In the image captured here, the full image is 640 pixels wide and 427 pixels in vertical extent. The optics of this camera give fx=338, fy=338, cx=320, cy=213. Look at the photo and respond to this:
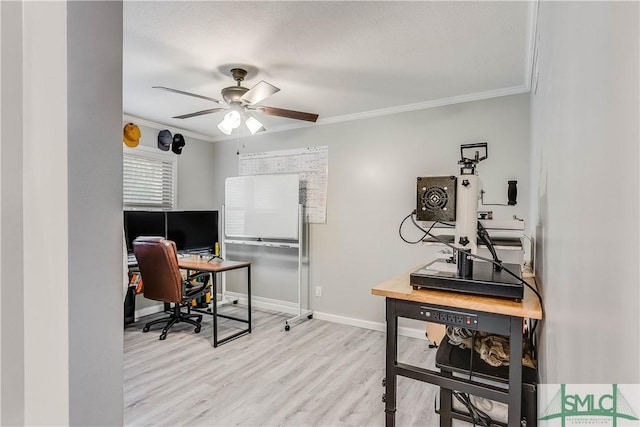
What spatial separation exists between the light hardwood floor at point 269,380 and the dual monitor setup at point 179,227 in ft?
3.43

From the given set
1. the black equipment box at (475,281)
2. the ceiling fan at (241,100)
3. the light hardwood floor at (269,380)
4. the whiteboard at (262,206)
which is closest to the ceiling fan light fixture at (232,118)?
the ceiling fan at (241,100)

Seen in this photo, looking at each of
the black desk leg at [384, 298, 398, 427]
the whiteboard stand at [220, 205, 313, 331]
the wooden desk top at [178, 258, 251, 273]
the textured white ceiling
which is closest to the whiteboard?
the whiteboard stand at [220, 205, 313, 331]

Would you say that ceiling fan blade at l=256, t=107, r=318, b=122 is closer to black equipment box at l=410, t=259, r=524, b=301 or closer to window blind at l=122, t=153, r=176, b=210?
black equipment box at l=410, t=259, r=524, b=301

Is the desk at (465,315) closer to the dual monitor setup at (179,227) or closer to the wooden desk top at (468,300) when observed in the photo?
the wooden desk top at (468,300)

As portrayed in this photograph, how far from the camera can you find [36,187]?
2.14ft

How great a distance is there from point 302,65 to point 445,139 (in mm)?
1593

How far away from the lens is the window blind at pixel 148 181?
389 cm

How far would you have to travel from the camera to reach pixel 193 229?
4.30m

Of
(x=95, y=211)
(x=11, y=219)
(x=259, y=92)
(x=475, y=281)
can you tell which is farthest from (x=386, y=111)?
(x=11, y=219)

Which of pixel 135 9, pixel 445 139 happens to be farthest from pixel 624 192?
pixel 445 139

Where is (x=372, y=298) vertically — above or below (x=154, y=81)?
below

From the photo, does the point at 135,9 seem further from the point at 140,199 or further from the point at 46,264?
the point at 140,199

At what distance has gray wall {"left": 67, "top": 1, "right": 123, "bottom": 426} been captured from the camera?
0.70 metres

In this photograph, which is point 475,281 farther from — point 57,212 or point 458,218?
point 57,212
